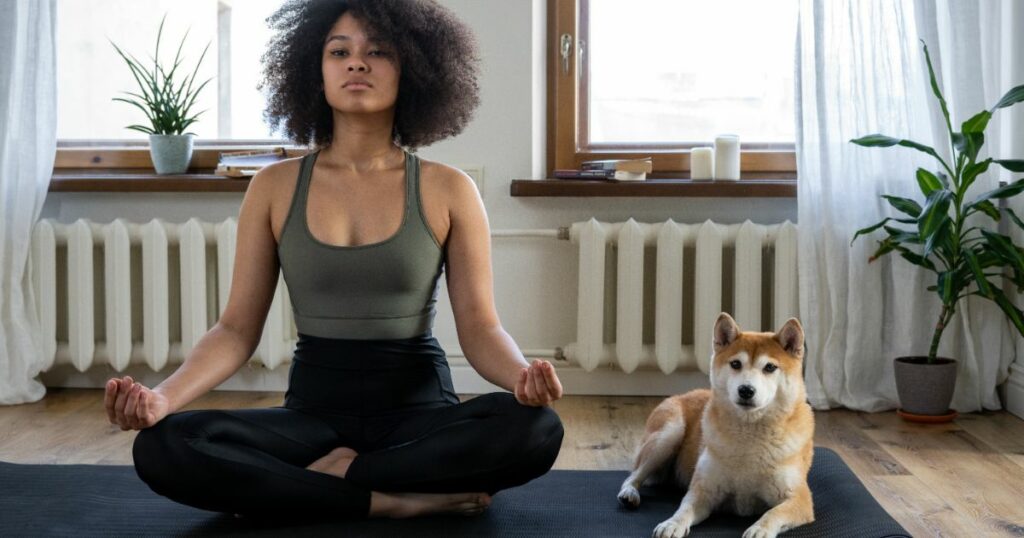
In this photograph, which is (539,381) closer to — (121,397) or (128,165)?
(121,397)

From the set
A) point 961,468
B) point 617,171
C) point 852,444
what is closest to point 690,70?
point 617,171

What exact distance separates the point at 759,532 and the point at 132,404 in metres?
1.02

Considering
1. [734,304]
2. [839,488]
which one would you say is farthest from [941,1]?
[839,488]

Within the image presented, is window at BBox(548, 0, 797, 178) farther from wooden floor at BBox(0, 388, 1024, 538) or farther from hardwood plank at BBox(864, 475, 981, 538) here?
hardwood plank at BBox(864, 475, 981, 538)

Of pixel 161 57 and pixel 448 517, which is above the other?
pixel 161 57

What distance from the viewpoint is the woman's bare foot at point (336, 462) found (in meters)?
1.94

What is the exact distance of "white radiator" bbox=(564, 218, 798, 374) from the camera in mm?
3342

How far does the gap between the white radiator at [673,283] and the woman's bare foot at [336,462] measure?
1527 mm

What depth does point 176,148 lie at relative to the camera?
355 centimetres

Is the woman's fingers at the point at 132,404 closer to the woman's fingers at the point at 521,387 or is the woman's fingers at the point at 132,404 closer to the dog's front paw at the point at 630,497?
the woman's fingers at the point at 521,387

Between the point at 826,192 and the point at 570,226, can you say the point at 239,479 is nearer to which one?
the point at 570,226

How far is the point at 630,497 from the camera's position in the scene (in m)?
2.15

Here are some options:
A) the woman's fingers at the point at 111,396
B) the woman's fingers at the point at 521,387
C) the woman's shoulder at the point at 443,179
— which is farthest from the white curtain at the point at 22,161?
the woman's fingers at the point at 521,387

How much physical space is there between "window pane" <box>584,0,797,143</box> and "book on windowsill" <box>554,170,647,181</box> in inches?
8.8
